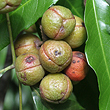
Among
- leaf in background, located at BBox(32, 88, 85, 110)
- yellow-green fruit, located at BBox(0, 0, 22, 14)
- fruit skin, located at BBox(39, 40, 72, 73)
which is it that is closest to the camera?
yellow-green fruit, located at BBox(0, 0, 22, 14)

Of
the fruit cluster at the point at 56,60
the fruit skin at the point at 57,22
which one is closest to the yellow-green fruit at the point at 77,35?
the fruit cluster at the point at 56,60

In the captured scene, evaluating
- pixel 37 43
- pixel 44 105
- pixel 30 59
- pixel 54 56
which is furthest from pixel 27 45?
pixel 44 105

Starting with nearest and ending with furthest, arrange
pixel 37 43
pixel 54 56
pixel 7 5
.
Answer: pixel 7 5
pixel 54 56
pixel 37 43

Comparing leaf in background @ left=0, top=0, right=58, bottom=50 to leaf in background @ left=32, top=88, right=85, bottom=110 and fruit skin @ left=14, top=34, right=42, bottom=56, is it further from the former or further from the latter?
leaf in background @ left=32, top=88, right=85, bottom=110

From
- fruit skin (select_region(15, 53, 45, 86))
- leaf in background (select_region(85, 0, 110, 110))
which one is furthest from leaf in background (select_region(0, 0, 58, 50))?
leaf in background (select_region(85, 0, 110, 110))

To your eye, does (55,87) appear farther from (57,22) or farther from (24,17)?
(24,17)

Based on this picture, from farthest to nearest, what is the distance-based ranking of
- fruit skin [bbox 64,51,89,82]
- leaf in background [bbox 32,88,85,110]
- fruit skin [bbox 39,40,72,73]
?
leaf in background [bbox 32,88,85,110]
fruit skin [bbox 64,51,89,82]
fruit skin [bbox 39,40,72,73]

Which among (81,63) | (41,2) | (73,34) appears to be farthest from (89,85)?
(41,2)
